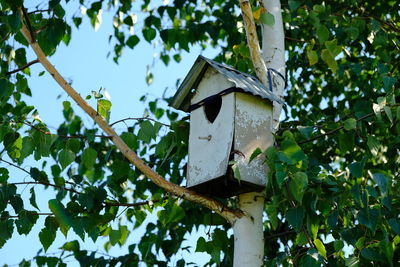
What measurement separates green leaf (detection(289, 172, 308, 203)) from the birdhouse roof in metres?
0.69

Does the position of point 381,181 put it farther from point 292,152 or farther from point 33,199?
point 33,199

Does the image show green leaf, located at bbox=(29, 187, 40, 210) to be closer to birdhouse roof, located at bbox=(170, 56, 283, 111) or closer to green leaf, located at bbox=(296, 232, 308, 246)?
birdhouse roof, located at bbox=(170, 56, 283, 111)

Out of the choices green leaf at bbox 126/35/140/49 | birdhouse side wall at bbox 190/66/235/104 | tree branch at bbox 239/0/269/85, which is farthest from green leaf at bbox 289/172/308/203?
green leaf at bbox 126/35/140/49

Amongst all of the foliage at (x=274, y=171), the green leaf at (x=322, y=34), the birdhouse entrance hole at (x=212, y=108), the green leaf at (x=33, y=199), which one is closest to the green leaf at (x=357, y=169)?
the foliage at (x=274, y=171)

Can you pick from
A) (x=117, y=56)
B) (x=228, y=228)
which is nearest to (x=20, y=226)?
(x=228, y=228)

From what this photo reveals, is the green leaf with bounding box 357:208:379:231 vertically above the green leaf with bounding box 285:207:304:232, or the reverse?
the green leaf with bounding box 285:207:304:232

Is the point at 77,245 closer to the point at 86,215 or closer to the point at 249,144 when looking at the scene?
the point at 86,215

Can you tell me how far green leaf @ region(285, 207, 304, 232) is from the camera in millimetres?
2818

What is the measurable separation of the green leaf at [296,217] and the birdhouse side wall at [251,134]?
0.34 metres

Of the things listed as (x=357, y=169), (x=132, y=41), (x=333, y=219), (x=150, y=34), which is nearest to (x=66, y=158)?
(x=333, y=219)

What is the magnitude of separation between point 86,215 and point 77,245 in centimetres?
20

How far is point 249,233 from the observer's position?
3.21 meters

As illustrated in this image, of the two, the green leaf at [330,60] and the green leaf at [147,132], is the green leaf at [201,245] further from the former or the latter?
the green leaf at [330,60]

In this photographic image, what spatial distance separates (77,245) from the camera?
11.7 ft
